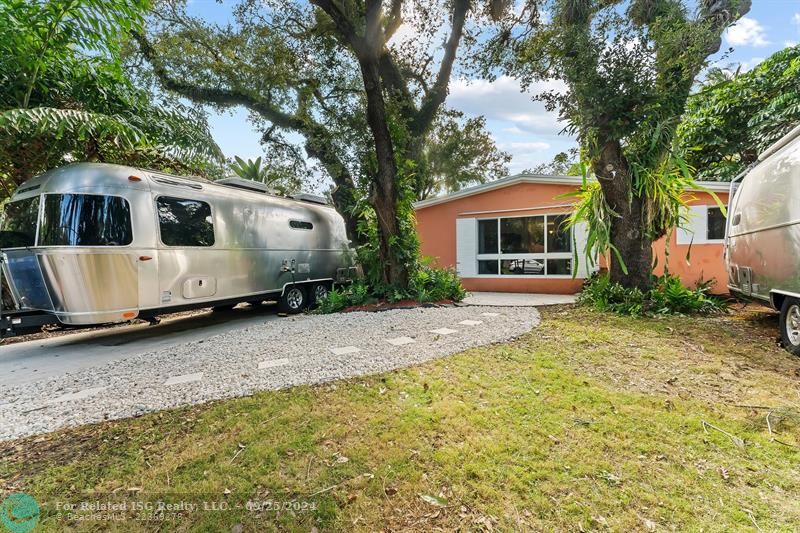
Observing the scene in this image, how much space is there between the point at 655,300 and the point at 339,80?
872 centimetres

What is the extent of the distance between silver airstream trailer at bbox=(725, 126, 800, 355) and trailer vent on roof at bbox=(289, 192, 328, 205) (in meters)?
8.04

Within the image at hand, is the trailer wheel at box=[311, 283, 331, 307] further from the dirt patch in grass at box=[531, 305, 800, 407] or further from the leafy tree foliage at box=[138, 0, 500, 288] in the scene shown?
the dirt patch in grass at box=[531, 305, 800, 407]

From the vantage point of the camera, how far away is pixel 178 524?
174cm

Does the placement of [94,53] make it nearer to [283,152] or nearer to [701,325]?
[283,152]

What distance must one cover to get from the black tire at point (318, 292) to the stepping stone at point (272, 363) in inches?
157

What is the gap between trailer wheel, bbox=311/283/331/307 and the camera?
8.43 m

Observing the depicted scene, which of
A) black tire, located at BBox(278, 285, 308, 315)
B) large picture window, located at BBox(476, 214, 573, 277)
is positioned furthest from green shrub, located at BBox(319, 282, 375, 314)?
large picture window, located at BBox(476, 214, 573, 277)

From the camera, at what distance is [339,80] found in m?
9.46

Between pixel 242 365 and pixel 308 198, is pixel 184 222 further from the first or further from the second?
pixel 308 198

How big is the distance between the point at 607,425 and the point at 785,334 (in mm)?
3554

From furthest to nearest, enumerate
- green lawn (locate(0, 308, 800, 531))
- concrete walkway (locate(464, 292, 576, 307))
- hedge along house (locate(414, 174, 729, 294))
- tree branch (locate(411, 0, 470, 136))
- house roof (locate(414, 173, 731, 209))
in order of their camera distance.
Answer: tree branch (locate(411, 0, 470, 136)), hedge along house (locate(414, 174, 729, 294)), house roof (locate(414, 173, 731, 209)), concrete walkway (locate(464, 292, 576, 307)), green lawn (locate(0, 308, 800, 531))

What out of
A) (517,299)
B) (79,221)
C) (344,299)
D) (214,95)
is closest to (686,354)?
(517,299)

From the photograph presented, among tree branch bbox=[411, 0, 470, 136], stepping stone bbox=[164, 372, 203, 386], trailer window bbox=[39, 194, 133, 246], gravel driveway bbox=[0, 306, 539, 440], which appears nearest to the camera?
gravel driveway bbox=[0, 306, 539, 440]

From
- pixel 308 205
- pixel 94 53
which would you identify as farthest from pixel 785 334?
pixel 94 53
